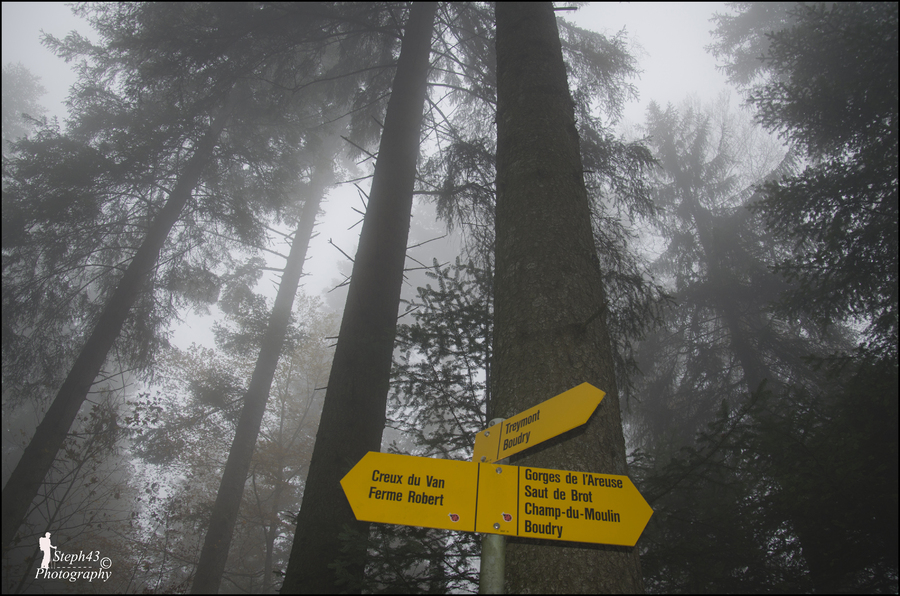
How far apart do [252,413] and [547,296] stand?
9.68m

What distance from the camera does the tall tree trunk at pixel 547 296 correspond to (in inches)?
56.6

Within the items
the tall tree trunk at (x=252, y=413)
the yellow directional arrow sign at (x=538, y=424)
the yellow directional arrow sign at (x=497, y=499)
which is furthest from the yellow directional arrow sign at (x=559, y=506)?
the tall tree trunk at (x=252, y=413)

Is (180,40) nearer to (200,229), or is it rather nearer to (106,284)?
(200,229)

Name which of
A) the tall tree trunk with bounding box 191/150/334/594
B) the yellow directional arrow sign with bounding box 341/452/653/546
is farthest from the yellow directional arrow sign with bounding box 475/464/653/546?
the tall tree trunk with bounding box 191/150/334/594

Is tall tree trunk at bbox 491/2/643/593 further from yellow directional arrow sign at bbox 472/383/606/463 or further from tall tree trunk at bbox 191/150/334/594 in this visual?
tall tree trunk at bbox 191/150/334/594

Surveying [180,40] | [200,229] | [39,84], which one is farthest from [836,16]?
[39,84]

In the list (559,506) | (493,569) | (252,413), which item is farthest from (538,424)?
(252,413)

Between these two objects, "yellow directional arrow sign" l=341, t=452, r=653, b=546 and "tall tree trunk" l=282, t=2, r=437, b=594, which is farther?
"tall tree trunk" l=282, t=2, r=437, b=594

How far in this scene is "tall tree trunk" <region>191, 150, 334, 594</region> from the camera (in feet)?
26.0

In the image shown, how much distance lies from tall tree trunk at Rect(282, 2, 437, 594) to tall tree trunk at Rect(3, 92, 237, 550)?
5.78 meters

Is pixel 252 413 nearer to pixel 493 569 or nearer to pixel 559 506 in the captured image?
pixel 493 569

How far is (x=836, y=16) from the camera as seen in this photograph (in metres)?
6.30

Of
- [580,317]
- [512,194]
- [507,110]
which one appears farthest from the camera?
[507,110]

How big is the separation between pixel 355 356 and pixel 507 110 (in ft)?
7.77
